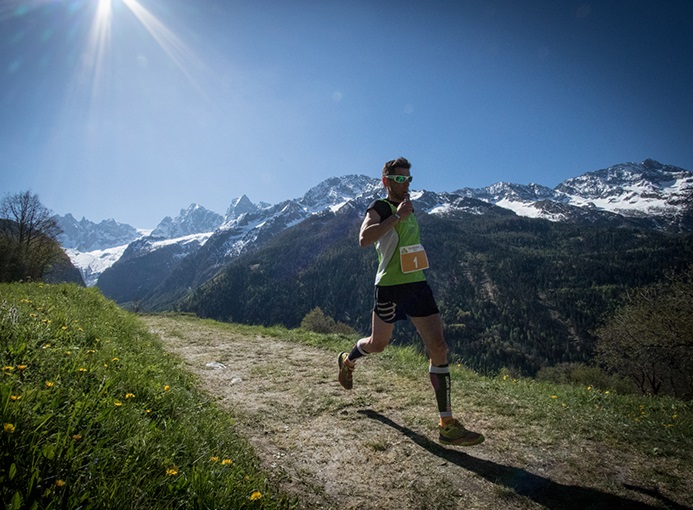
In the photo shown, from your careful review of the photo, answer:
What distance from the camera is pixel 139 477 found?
2.13m

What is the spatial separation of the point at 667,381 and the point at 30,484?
60.9m

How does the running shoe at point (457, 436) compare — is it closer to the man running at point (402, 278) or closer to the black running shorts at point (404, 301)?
the man running at point (402, 278)

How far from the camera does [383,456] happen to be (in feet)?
12.9

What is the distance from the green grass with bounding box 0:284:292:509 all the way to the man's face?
394 centimetres

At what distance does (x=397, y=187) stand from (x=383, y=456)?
3698mm

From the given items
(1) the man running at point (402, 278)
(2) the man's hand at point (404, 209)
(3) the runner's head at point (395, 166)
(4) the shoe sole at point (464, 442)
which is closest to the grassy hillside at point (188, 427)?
(4) the shoe sole at point (464, 442)

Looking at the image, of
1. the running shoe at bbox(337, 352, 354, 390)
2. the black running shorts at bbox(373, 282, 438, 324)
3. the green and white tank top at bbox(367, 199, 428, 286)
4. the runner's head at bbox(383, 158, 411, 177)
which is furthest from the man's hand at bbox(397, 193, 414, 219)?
the running shoe at bbox(337, 352, 354, 390)

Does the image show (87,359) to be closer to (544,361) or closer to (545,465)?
(545,465)

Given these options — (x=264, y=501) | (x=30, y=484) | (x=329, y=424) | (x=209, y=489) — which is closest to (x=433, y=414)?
(x=329, y=424)

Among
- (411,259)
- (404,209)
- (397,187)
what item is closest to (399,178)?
(397,187)

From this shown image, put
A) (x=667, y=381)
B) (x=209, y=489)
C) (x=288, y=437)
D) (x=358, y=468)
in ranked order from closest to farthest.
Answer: (x=209, y=489), (x=358, y=468), (x=288, y=437), (x=667, y=381)

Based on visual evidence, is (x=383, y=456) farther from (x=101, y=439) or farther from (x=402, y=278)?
(x=101, y=439)

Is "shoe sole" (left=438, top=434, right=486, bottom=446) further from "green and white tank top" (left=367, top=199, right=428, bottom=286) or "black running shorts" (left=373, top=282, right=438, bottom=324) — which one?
"green and white tank top" (left=367, top=199, right=428, bottom=286)

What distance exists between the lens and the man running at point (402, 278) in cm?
472
